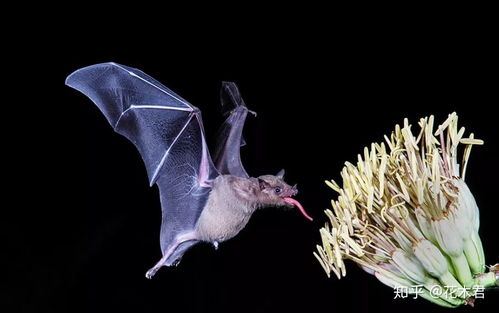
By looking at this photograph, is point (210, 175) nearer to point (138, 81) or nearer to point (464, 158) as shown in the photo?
point (138, 81)

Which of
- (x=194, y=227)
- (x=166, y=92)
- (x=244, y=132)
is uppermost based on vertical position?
(x=166, y=92)

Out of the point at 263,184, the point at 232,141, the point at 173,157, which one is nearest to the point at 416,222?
the point at 263,184

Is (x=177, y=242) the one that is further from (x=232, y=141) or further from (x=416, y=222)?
(x=416, y=222)

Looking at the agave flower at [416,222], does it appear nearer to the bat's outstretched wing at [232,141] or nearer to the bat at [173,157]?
the bat at [173,157]

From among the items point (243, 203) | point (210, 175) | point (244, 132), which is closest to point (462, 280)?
point (243, 203)

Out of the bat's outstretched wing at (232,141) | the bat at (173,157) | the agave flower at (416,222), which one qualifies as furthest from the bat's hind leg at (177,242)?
the agave flower at (416,222)

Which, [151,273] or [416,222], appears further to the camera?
[151,273]

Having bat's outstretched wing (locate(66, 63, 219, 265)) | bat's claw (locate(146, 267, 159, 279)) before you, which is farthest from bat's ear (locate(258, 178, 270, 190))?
bat's claw (locate(146, 267, 159, 279))
